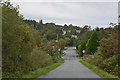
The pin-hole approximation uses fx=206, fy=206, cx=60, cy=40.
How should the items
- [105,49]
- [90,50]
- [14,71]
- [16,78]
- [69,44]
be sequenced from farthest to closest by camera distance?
[69,44] < [90,50] < [105,49] < [14,71] < [16,78]

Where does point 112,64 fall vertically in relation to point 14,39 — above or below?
below

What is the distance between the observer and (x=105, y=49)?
23344mm

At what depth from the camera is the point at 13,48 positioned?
12.0 metres

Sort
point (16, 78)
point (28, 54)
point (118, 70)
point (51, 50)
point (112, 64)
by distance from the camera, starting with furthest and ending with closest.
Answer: point (51, 50), point (112, 64), point (118, 70), point (28, 54), point (16, 78)

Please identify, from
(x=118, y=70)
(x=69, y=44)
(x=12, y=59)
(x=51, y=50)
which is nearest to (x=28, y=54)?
(x=12, y=59)

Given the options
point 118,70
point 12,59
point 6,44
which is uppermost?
point 6,44

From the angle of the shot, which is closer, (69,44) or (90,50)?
(90,50)

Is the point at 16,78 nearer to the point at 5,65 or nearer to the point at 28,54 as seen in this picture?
the point at 5,65

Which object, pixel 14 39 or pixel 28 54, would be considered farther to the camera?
pixel 28 54

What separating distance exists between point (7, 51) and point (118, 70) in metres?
10.2

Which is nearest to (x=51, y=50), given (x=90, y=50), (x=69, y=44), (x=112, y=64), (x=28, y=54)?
(x=90, y=50)

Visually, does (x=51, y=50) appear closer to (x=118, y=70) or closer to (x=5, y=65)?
(x=118, y=70)

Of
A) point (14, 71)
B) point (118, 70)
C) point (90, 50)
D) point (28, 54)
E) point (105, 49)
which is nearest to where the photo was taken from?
point (14, 71)

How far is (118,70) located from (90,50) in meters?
29.8
